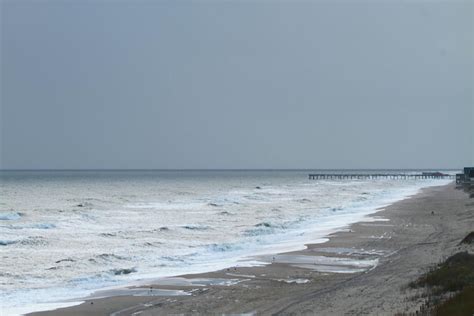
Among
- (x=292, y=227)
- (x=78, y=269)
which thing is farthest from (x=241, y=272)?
(x=292, y=227)

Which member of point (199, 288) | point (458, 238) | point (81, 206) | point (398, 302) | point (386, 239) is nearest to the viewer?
point (398, 302)

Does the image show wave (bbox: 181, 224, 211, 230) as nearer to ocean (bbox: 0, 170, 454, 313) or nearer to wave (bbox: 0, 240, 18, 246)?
ocean (bbox: 0, 170, 454, 313)

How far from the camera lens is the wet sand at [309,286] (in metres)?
15.8

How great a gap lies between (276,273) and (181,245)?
10.1 m

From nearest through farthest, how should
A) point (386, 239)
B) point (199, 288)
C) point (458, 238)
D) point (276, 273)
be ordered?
point (199, 288), point (276, 273), point (458, 238), point (386, 239)

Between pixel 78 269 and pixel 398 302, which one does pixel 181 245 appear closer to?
pixel 78 269

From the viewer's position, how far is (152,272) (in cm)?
2284

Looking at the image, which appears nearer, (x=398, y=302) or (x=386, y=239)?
(x=398, y=302)

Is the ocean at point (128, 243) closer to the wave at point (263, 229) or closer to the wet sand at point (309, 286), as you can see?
the wave at point (263, 229)

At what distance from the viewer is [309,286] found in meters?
18.9

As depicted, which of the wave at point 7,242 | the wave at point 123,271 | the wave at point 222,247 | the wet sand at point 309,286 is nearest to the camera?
the wet sand at point 309,286

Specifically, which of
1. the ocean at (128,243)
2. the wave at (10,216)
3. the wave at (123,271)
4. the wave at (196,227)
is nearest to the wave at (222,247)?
the ocean at (128,243)

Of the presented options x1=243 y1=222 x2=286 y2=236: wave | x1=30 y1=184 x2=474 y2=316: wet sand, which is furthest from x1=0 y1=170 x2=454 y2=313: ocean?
x1=30 y1=184 x2=474 y2=316: wet sand

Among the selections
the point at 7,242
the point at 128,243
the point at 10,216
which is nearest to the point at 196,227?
the point at 128,243
